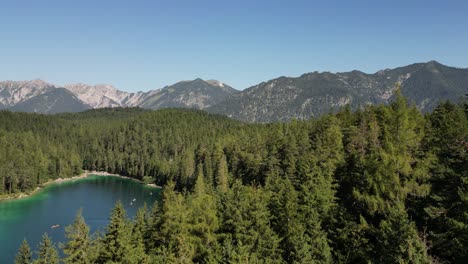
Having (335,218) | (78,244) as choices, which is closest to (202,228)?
(78,244)

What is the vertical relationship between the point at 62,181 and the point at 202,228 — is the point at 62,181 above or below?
below

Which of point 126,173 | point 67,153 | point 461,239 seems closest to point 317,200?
point 461,239

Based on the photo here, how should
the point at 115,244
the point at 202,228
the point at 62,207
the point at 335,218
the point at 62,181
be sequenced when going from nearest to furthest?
the point at 115,244, the point at 335,218, the point at 202,228, the point at 62,207, the point at 62,181

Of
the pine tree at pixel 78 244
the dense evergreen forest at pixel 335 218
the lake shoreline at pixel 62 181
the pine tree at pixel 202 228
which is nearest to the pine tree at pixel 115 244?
the dense evergreen forest at pixel 335 218

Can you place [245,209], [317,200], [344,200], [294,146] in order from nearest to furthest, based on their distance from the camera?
[245,209]
[317,200]
[344,200]
[294,146]

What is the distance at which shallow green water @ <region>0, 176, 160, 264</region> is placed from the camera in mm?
84312

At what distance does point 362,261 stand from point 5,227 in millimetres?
88989

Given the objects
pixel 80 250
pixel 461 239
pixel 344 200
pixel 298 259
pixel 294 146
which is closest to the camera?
pixel 461 239

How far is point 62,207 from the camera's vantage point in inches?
4505

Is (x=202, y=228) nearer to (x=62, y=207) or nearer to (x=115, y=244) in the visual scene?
(x=115, y=244)

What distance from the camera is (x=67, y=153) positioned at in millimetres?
184750

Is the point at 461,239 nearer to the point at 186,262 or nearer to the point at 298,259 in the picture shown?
the point at 298,259

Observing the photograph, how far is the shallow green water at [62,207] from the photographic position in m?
84.3

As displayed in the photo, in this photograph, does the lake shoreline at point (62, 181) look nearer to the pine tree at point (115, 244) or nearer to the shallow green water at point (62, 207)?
the shallow green water at point (62, 207)
